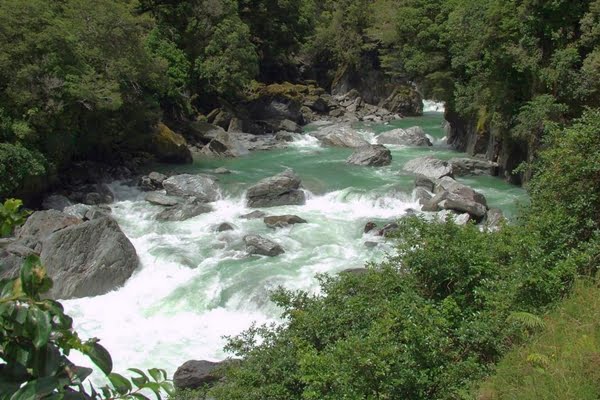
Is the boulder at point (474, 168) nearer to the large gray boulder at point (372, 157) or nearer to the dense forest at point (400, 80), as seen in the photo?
the dense forest at point (400, 80)

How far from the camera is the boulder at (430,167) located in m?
22.5

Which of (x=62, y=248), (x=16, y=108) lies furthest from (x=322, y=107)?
(x=62, y=248)

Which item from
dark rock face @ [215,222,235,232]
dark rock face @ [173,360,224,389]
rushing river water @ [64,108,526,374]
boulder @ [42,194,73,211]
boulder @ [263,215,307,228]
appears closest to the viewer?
dark rock face @ [173,360,224,389]

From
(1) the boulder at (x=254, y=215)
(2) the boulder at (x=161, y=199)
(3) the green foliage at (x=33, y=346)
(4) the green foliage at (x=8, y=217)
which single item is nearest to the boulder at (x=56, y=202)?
(2) the boulder at (x=161, y=199)

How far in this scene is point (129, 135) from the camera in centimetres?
2494

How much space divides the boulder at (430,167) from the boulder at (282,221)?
6634 millimetres

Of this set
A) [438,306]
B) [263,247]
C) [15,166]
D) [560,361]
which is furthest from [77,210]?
[560,361]

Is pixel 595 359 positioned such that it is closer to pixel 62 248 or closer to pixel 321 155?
pixel 62 248

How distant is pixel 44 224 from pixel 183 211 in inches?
169

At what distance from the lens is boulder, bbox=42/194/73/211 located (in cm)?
1949

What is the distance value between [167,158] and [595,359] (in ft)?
74.8

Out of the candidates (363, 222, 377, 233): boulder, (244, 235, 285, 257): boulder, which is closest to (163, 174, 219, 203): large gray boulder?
(244, 235, 285, 257): boulder

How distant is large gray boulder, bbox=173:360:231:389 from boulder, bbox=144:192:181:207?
10515mm

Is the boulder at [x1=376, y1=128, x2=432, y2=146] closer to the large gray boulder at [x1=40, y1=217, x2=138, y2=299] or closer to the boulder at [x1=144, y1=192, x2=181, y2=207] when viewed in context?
the boulder at [x1=144, y1=192, x2=181, y2=207]
